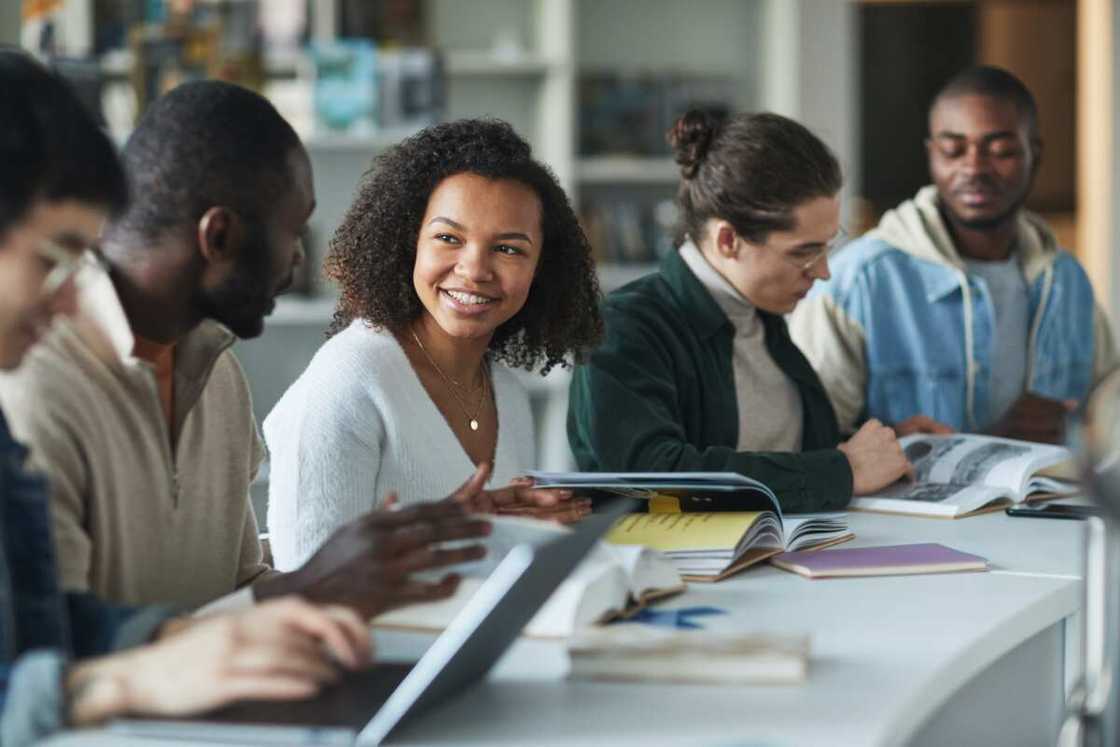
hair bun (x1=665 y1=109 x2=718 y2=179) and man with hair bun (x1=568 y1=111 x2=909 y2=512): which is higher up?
hair bun (x1=665 y1=109 x2=718 y2=179)

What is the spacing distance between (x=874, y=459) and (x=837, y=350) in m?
0.65

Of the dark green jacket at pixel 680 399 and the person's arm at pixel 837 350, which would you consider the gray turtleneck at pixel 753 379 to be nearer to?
the dark green jacket at pixel 680 399

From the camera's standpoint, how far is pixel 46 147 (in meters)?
1.14

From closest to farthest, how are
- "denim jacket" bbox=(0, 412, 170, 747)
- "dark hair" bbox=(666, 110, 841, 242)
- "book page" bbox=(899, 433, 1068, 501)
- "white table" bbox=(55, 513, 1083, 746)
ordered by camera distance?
"denim jacket" bbox=(0, 412, 170, 747)
"white table" bbox=(55, 513, 1083, 746)
"book page" bbox=(899, 433, 1068, 501)
"dark hair" bbox=(666, 110, 841, 242)

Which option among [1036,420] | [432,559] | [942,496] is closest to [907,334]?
[1036,420]

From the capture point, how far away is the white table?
3.86 ft

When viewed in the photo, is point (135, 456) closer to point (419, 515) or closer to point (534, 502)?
point (419, 515)

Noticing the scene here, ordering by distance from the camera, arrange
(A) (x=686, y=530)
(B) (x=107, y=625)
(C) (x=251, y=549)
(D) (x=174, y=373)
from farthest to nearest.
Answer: (A) (x=686, y=530), (C) (x=251, y=549), (D) (x=174, y=373), (B) (x=107, y=625)

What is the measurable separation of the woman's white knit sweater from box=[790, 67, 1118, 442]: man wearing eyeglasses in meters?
1.12

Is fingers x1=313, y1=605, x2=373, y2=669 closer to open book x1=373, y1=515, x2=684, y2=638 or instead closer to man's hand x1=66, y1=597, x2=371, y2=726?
man's hand x1=66, y1=597, x2=371, y2=726

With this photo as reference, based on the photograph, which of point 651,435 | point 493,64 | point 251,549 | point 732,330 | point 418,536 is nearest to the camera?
point 418,536

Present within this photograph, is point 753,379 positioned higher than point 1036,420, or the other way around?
point 753,379

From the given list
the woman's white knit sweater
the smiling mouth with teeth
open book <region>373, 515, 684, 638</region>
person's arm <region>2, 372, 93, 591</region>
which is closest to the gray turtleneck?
the smiling mouth with teeth

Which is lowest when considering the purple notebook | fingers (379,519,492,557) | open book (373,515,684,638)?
the purple notebook
